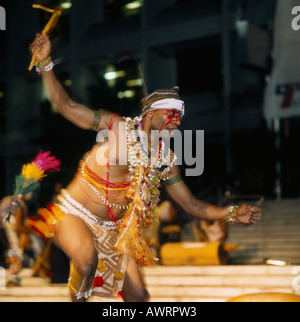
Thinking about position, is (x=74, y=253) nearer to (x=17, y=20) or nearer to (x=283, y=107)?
(x=283, y=107)

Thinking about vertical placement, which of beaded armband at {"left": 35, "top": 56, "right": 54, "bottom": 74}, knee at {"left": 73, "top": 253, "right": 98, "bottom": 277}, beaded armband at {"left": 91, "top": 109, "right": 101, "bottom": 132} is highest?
beaded armband at {"left": 35, "top": 56, "right": 54, "bottom": 74}

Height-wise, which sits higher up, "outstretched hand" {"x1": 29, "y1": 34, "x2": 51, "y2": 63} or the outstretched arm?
"outstretched hand" {"x1": 29, "y1": 34, "x2": 51, "y2": 63}

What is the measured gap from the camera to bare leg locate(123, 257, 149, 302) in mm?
4164

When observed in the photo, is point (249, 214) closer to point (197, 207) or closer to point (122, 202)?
point (197, 207)

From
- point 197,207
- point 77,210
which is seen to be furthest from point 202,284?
point 77,210

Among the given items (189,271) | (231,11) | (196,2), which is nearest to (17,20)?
(196,2)

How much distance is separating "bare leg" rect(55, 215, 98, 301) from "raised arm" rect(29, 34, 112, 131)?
78 centimetres

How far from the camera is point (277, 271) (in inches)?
280

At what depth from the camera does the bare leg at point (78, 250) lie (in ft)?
12.5

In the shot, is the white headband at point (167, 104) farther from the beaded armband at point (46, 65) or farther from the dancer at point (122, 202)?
the beaded armband at point (46, 65)

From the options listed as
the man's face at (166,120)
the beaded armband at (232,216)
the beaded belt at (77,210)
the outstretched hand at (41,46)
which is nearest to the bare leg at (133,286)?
the beaded belt at (77,210)

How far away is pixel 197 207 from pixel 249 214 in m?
0.46

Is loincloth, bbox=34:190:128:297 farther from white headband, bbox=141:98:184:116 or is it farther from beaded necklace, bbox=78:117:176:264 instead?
white headband, bbox=141:98:184:116

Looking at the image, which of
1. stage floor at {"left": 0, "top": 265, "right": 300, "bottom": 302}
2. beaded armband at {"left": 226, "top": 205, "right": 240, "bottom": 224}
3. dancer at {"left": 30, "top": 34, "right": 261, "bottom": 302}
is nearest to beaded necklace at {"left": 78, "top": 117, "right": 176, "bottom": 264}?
dancer at {"left": 30, "top": 34, "right": 261, "bottom": 302}
